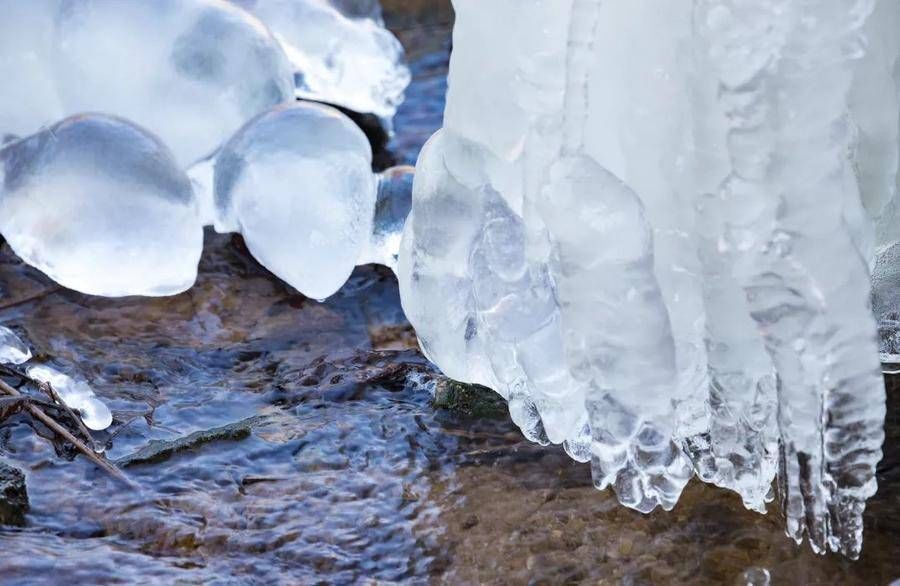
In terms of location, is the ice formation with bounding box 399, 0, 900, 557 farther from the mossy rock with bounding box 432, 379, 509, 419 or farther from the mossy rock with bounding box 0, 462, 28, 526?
the mossy rock with bounding box 0, 462, 28, 526

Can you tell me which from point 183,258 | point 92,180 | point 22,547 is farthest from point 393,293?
point 22,547

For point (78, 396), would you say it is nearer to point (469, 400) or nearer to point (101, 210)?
point (101, 210)

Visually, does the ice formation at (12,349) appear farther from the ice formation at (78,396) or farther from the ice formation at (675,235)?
the ice formation at (675,235)

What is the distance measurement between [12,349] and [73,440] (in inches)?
16.6

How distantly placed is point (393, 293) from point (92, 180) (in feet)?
2.28

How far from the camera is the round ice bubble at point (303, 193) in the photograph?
2855mm

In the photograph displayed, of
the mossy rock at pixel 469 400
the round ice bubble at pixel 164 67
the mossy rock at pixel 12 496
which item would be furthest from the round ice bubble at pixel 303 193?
the mossy rock at pixel 12 496

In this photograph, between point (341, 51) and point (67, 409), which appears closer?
point (67, 409)

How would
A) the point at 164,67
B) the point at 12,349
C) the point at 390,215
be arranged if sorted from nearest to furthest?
1. the point at 12,349
2. the point at 390,215
3. the point at 164,67

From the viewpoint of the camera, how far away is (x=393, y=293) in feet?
9.99

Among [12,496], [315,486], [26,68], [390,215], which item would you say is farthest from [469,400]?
[26,68]

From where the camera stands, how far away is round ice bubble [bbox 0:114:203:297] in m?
2.80

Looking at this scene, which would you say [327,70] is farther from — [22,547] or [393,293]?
[22,547]

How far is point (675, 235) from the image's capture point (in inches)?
79.4
